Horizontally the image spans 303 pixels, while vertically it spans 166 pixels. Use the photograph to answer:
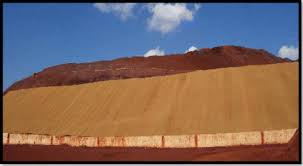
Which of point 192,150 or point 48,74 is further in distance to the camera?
point 48,74

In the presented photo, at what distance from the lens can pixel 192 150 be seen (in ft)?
51.5

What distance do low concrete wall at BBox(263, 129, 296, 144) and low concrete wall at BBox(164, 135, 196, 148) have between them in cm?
281

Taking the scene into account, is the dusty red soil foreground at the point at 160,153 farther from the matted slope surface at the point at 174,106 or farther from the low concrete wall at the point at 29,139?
the matted slope surface at the point at 174,106

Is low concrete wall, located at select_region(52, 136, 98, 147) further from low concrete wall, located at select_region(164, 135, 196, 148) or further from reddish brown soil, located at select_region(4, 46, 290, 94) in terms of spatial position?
reddish brown soil, located at select_region(4, 46, 290, 94)

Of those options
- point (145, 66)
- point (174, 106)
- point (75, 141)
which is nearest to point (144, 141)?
point (174, 106)

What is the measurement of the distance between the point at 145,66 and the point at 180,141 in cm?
2695

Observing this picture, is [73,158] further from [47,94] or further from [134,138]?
[47,94]

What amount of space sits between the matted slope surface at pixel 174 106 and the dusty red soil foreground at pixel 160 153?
1967mm

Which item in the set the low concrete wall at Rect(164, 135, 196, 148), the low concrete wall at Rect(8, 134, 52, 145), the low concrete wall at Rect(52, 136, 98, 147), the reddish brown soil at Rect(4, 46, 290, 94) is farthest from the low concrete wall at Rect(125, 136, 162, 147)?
the reddish brown soil at Rect(4, 46, 290, 94)

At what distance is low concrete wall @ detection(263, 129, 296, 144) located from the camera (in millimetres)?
15742

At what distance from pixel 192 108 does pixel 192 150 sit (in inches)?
166

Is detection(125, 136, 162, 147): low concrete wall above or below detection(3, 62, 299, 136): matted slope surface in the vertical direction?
below

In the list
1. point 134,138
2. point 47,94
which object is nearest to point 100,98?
point 47,94

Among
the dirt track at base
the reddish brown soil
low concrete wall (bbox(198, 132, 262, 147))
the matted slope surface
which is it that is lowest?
the dirt track at base
